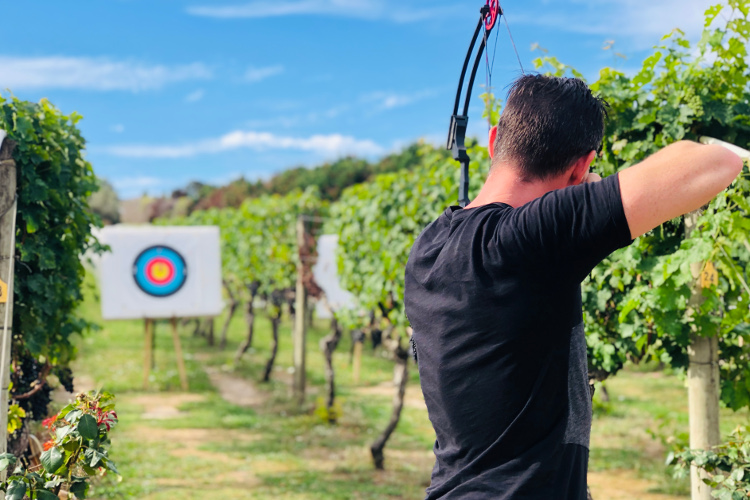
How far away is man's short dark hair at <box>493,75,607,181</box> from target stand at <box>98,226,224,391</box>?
32.5 feet

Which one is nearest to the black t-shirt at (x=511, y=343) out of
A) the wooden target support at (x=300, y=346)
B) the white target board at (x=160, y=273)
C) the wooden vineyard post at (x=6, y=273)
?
the wooden vineyard post at (x=6, y=273)

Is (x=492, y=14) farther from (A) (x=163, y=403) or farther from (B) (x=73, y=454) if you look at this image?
(A) (x=163, y=403)

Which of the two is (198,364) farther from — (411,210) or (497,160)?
(497,160)

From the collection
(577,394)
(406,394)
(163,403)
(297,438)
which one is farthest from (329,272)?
(577,394)

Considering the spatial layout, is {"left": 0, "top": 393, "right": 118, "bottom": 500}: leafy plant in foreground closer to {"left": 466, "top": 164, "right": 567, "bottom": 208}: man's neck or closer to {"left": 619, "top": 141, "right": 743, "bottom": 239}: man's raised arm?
{"left": 466, "top": 164, "right": 567, "bottom": 208}: man's neck

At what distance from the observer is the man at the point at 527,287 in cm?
111

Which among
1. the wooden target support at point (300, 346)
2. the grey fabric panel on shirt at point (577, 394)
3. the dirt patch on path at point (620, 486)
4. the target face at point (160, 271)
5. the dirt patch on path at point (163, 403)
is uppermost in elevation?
the target face at point (160, 271)

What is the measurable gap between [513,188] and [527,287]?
0.71 ft

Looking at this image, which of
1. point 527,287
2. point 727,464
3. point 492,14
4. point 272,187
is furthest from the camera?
point 272,187

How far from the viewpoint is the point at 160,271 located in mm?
11062

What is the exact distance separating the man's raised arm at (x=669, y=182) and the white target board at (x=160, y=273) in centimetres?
1050

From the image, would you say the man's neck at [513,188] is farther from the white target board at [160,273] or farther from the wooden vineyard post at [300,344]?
the white target board at [160,273]

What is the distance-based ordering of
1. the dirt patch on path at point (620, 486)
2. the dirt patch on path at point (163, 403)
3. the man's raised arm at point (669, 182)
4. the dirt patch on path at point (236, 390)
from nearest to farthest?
the man's raised arm at point (669, 182) < the dirt patch on path at point (620, 486) < the dirt patch on path at point (163, 403) < the dirt patch on path at point (236, 390)

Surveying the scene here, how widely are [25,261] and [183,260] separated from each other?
7769 mm
